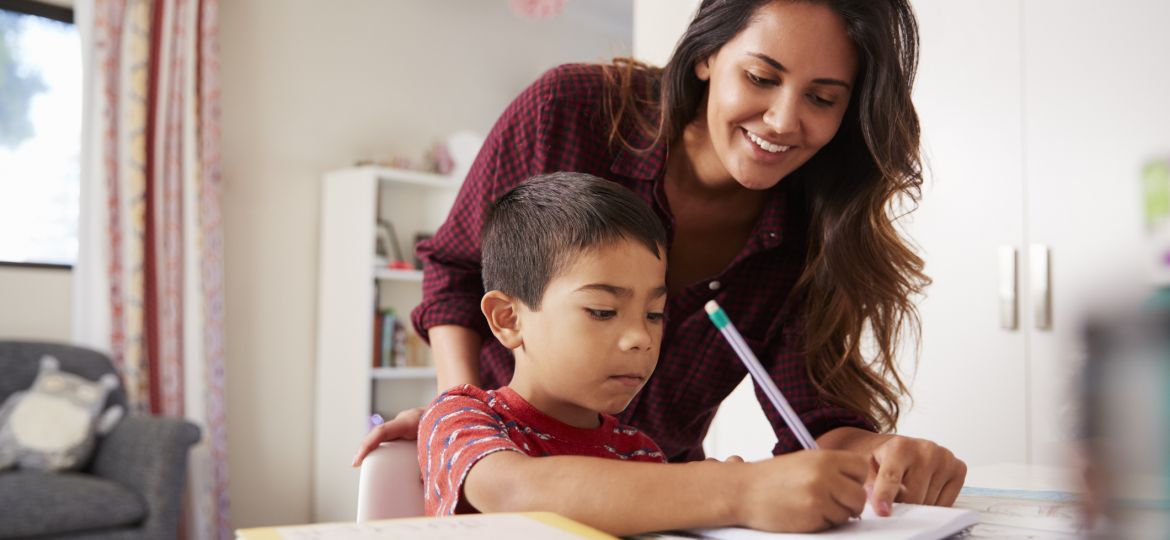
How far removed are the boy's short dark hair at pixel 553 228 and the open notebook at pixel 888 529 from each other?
0.33 metres

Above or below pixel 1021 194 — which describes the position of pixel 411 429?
below

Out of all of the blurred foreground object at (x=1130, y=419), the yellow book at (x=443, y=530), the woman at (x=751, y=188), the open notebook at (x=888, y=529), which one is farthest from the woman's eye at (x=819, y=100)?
the blurred foreground object at (x=1130, y=419)

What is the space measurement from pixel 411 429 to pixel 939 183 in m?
1.85

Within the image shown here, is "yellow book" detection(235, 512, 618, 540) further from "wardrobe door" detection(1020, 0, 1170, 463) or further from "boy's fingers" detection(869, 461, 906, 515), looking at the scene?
"wardrobe door" detection(1020, 0, 1170, 463)

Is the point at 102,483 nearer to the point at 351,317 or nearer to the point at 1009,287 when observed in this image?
the point at 351,317

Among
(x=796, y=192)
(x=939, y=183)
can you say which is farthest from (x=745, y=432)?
(x=796, y=192)

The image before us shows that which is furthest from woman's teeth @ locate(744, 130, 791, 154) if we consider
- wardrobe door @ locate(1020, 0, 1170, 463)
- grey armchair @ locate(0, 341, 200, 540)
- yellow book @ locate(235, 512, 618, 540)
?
grey armchair @ locate(0, 341, 200, 540)

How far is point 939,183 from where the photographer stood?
239 centimetres

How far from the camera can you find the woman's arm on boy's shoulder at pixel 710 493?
22.9 inches

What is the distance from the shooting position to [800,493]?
22.7 inches

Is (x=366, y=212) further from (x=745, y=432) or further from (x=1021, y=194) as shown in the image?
(x=1021, y=194)

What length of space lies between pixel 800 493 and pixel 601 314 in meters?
0.31

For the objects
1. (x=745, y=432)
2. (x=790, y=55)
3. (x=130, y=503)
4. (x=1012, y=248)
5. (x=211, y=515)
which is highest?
(x=790, y=55)

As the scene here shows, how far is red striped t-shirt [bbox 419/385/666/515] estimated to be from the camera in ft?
2.24
